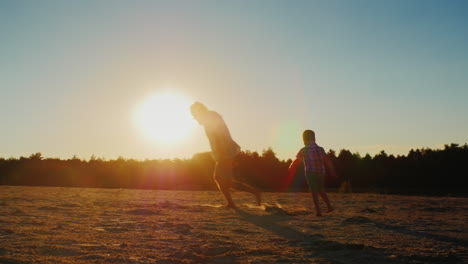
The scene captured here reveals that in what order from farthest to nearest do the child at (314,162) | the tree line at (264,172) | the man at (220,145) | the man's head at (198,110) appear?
the tree line at (264,172) < the man's head at (198,110) < the man at (220,145) < the child at (314,162)

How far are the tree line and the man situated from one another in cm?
1816

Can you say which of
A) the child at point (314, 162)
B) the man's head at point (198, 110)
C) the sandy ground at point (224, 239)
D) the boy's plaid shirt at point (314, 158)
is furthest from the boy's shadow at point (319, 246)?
the man's head at point (198, 110)

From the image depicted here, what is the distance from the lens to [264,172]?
95.8 feet

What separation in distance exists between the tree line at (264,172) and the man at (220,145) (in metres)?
18.2

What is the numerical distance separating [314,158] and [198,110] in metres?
2.72

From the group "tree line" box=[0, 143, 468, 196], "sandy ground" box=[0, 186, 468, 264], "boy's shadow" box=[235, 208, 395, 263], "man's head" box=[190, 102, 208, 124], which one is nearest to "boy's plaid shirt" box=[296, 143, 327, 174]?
"sandy ground" box=[0, 186, 468, 264]

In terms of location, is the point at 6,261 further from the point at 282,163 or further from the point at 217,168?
the point at 282,163

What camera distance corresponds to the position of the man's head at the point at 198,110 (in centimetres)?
907

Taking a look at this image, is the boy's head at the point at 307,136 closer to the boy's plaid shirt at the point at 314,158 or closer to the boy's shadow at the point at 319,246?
the boy's plaid shirt at the point at 314,158

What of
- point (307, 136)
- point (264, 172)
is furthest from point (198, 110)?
point (264, 172)

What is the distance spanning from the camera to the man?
891 centimetres

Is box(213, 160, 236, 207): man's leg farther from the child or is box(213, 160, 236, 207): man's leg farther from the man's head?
the child

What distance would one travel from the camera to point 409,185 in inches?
1152

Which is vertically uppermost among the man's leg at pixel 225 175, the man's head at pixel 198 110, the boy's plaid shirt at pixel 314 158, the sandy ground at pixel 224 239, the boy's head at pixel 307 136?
the man's head at pixel 198 110
